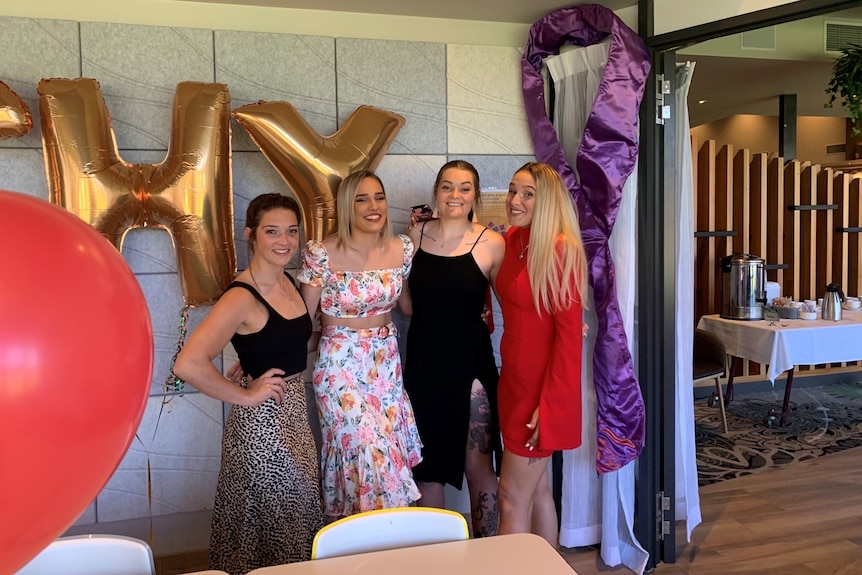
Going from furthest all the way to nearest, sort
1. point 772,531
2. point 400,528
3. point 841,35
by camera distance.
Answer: point 841,35
point 772,531
point 400,528

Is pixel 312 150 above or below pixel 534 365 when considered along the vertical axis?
above

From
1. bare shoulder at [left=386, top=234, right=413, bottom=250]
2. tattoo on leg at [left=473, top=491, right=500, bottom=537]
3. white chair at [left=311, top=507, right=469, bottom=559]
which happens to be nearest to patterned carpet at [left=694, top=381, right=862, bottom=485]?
tattoo on leg at [left=473, top=491, right=500, bottom=537]

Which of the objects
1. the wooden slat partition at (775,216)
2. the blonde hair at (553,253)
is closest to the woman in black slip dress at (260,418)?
the blonde hair at (553,253)

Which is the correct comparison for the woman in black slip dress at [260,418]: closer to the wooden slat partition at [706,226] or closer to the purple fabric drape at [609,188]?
the purple fabric drape at [609,188]

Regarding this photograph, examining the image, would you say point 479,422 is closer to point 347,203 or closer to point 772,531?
point 347,203

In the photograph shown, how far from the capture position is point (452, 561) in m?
1.38

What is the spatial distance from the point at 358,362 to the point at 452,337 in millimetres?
356

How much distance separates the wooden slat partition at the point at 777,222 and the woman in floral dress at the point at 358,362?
4.36 metres

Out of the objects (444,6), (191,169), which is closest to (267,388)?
(191,169)

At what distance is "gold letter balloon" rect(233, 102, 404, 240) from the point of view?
253 centimetres

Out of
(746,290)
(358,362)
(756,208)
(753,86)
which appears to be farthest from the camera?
(756,208)

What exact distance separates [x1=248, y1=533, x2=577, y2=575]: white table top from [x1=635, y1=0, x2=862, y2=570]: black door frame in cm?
148

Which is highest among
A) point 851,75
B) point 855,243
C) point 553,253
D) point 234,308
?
point 851,75

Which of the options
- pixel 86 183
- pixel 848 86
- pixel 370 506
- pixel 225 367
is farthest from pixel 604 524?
pixel 848 86
